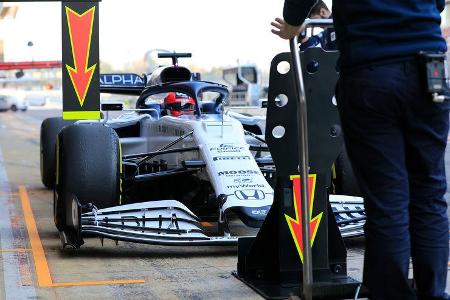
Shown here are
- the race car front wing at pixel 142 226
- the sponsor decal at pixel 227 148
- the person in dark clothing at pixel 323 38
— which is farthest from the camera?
the sponsor decal at pixel 227 148

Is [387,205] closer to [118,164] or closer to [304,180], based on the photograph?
[304,180]

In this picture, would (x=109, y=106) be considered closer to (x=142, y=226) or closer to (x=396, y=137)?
(x=142, y=226)

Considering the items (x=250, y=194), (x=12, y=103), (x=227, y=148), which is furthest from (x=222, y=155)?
(x=12, y=103)

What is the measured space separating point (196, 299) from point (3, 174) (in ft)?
26.6

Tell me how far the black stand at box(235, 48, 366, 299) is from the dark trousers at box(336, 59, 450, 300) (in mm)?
1161

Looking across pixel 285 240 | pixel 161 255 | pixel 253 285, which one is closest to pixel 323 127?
pixel 285 240

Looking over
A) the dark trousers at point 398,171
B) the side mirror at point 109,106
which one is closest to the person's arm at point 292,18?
the dark trousers at point 398,171

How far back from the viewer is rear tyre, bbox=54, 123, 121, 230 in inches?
250

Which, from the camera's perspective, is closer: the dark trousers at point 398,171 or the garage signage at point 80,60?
the dark trousers at point 398,171

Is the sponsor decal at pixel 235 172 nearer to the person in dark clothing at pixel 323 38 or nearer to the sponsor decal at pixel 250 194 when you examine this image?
the sponsor decal at pixel 250 194

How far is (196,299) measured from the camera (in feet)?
15.7

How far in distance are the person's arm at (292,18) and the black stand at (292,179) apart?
638 millimetres

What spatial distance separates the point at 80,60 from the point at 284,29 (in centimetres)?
397

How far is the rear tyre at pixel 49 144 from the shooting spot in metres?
9.88
